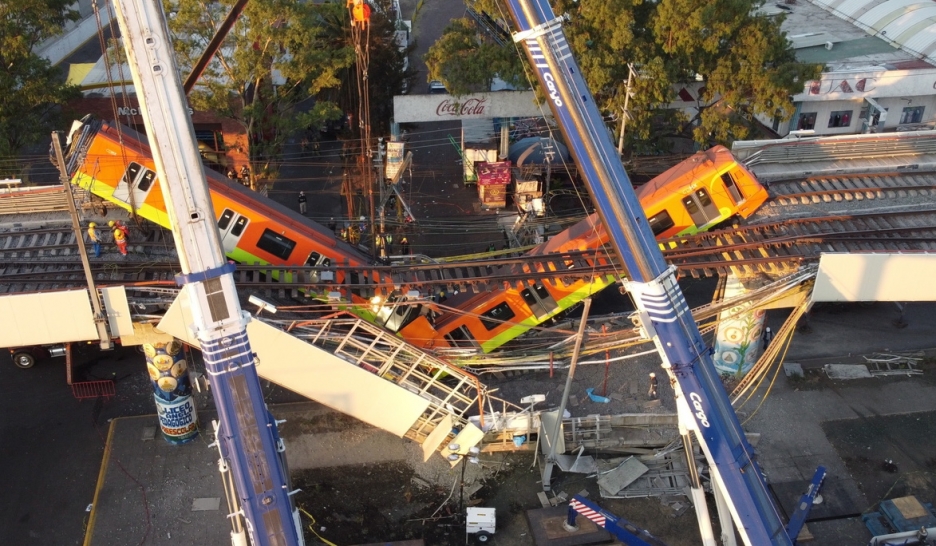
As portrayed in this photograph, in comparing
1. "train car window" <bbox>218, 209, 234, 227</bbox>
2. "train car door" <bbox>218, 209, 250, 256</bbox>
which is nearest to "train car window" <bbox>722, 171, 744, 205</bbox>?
"train car door" <bbox>218, 209, 250, 256</bbox>

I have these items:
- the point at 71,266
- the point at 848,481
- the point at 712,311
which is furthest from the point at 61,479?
the point at 848,481

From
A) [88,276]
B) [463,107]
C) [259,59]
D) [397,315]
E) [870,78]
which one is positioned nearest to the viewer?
[88,276]

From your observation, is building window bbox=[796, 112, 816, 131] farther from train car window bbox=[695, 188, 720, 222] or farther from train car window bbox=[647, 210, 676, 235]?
train car window bbox=[647, 210, 676, 235]

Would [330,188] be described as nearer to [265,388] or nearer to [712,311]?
[265,388]

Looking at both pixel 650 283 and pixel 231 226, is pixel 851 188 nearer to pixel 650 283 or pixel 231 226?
pixel 650 283

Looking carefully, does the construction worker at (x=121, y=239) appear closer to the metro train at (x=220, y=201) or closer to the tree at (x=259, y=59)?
the metro train at (x=220, y=201)

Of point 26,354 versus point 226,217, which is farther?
point 26,354

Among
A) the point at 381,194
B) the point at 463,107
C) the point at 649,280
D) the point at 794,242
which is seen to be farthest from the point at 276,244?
the point at 794,242
